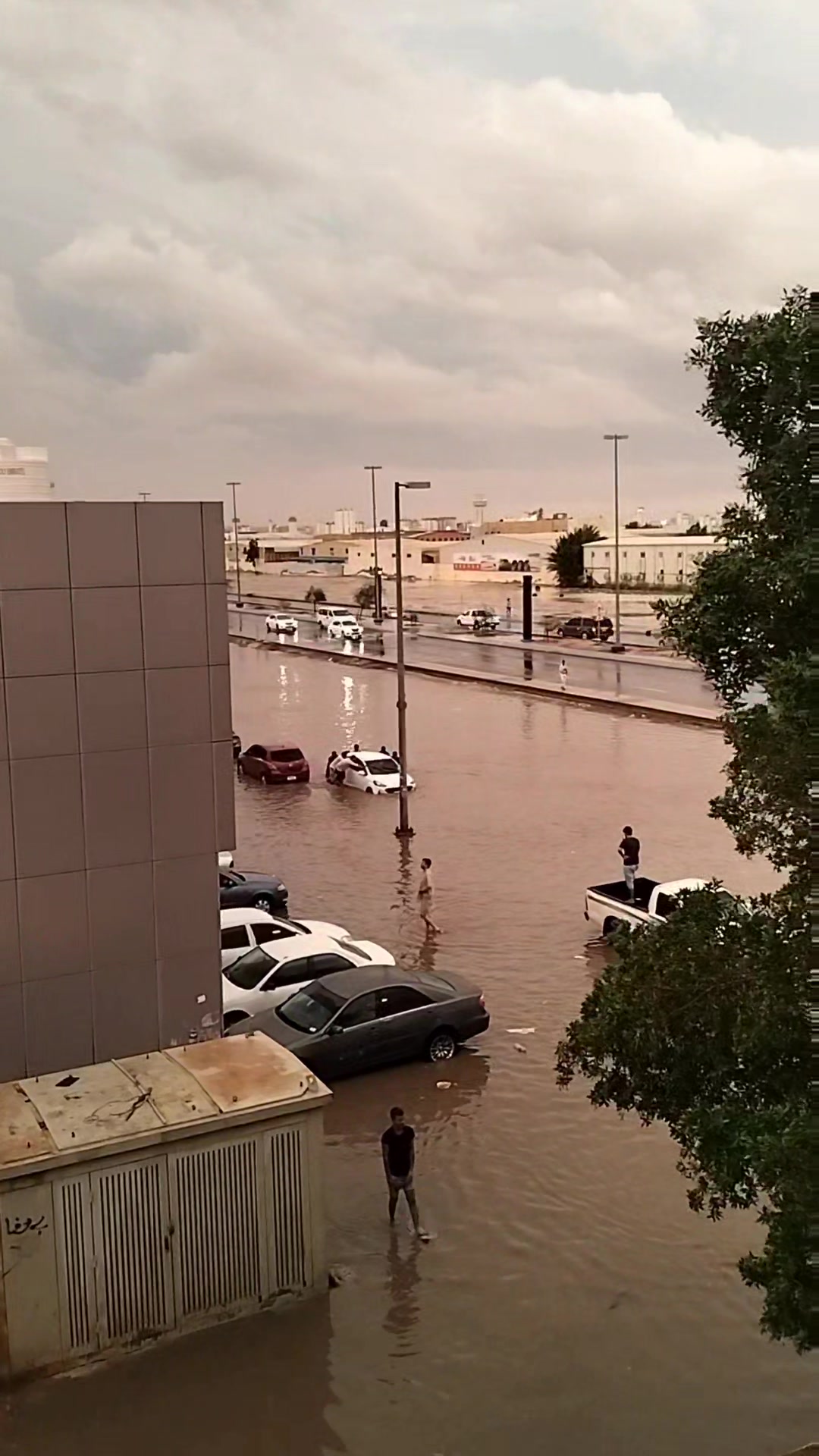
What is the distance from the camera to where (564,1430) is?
287 inches

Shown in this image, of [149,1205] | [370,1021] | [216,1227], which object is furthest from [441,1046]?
[149,1205]

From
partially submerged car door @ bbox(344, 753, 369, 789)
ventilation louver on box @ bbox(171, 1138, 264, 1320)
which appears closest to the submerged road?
partially submerged car door @ bbox(344, 753, 369, 789)

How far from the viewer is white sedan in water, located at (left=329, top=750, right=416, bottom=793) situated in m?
27.3

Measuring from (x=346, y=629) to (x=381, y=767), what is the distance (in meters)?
38.7

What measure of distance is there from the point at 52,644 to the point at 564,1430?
278 inches

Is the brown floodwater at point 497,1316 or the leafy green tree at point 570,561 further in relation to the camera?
the leafy green tree at point 570,561

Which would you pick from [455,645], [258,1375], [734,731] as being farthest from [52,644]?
[455,645]

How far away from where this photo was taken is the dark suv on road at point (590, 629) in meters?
62.7

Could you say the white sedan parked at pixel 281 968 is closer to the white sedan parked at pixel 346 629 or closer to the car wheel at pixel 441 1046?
the car wheel at pixel 441 1046

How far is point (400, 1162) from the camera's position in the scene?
30.8 ft

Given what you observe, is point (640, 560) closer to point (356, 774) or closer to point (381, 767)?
point (381, 767)

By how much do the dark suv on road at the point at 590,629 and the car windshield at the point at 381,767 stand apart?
115 feet

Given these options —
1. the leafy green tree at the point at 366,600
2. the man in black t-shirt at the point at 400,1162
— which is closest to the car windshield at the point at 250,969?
the man in black t-shirt at the point at 400,1162

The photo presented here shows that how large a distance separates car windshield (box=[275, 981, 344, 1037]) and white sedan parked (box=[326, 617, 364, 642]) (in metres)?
52.4
